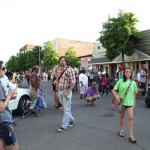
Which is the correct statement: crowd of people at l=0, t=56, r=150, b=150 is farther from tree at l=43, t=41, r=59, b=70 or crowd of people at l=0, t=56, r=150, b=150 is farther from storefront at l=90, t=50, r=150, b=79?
tree at l=43, t=41, r=59, b=70

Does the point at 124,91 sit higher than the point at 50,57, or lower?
lower

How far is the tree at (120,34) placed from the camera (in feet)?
96.0

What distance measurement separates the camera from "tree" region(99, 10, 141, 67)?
96.0 ft

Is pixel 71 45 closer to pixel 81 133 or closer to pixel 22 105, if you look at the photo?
pixel 22 105

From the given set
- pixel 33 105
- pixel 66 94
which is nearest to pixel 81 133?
pixel 66 94

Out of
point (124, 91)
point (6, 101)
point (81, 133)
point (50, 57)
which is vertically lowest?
point (81, 133)

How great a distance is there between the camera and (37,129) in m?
7.69

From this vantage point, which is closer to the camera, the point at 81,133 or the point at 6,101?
the point at 6,101

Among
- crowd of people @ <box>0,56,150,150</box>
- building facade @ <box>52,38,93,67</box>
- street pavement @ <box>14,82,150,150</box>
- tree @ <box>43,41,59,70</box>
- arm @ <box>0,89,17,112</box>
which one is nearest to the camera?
arm @ <box>0,89,17,112</box>

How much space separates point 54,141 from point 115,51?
23770 millimetres

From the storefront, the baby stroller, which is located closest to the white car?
the baby stroller

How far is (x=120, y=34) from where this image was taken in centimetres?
2930

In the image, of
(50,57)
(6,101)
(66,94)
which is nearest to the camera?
(6,101)

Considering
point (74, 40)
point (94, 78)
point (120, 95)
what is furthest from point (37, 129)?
point (74, 40)
